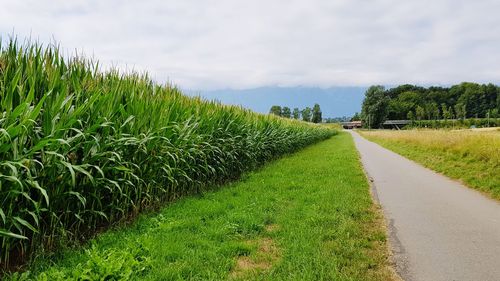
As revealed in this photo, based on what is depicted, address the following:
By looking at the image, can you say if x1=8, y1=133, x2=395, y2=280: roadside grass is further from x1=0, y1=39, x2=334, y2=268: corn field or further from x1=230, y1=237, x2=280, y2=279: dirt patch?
x1=0, y1=39, x2=334, y2=268: corn field

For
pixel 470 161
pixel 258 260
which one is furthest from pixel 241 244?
pixel 470 161

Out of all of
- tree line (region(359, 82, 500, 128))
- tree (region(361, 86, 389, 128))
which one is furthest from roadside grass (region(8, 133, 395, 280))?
tree (region(361, 86, 389, 128))

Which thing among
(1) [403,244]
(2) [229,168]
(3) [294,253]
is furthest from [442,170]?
(3) [294,253]

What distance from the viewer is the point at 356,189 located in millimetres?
9266

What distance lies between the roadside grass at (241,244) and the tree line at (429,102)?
107 meters

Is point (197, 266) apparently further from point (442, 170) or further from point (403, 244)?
point (442, 170)

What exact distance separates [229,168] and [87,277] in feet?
22.9

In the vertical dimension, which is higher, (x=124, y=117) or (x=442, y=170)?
(x=124, y=117)

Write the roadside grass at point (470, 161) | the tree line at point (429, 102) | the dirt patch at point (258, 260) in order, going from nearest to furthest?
the dirt patch at point (258, 260)
the roadside grass at point (470, 161)
the tree line at point (429, 102)

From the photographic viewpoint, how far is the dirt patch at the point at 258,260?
4129 millimetres

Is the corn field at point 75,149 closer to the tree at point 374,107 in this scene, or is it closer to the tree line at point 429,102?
the tree line at point 429,102

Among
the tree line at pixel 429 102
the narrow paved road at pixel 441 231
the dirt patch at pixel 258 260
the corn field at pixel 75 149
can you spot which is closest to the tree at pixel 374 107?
the tree line at pixel 429 102

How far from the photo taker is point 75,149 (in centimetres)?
420

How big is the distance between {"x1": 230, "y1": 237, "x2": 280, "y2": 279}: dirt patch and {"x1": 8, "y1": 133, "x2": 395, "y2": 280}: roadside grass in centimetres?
1
